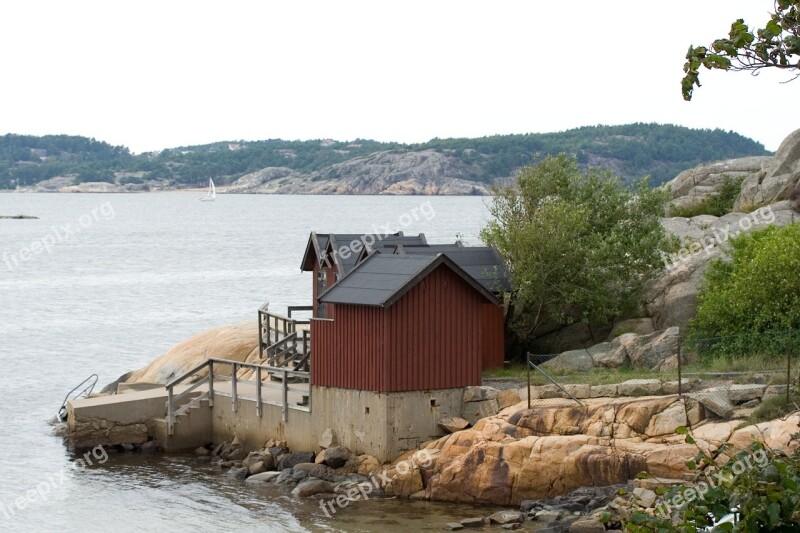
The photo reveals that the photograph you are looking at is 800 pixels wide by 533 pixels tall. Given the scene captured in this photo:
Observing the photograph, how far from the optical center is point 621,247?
3409cm

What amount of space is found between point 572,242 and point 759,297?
20.7 ft

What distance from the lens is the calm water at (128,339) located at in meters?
24.8

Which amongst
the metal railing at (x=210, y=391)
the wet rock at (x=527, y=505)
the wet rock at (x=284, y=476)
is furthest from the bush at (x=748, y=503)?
the metal railing at (x=210, y=391)

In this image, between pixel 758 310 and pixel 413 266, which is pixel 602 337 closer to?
pixel 758 310

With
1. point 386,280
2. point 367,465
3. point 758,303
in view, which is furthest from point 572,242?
point 367,465

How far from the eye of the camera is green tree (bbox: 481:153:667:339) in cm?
3247

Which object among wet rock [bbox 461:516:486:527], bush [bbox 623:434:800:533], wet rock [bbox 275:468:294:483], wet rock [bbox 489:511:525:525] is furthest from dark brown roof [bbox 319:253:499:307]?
bush [bbox 623:434:800:533]

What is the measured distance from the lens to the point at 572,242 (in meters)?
32.8

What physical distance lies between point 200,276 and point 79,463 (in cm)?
6368

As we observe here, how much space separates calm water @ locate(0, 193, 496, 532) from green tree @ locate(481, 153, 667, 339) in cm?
869

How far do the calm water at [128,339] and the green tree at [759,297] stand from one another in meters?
9.08

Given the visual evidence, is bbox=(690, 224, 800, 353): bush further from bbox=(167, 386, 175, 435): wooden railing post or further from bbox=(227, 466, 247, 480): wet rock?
bbox=(167, 386, 175, 435): wooden railing post

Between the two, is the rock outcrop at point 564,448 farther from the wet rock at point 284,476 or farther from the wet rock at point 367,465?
the wet rock at point 284,476

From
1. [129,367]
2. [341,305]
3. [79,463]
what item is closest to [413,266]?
[341,305]
